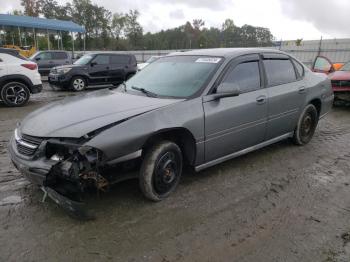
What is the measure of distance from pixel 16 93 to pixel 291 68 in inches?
311

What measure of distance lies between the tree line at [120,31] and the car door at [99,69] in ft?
168

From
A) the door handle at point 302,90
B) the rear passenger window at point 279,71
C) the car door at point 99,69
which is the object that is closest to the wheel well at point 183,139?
the rear passenger window at point 279,71

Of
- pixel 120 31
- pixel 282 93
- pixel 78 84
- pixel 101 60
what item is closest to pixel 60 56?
pixel 101 60

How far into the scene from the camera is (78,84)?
13.5m

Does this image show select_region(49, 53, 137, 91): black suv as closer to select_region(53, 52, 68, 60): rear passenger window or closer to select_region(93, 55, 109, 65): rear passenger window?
select_region(93, 55, 109, 65): rear passenger window

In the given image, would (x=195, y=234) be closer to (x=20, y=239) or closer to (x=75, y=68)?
(x=20, y=239)

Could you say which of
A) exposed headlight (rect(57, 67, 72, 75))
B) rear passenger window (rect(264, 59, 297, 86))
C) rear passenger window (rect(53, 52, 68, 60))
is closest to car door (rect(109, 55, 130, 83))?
exposed headlight (rect(57, 67, 72, 75))

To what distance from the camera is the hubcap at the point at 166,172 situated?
3568mm

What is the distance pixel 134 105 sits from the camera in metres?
3.68

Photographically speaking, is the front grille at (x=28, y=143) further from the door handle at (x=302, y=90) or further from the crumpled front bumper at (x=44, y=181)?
the door handle at (x=302, y=90)

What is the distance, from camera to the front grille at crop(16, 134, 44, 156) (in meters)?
3.22

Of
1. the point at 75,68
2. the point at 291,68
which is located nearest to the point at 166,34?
the point at 75,68

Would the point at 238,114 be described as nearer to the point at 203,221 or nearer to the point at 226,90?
the point at 226,90

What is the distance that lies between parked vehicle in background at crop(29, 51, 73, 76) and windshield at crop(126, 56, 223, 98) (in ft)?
46.8
